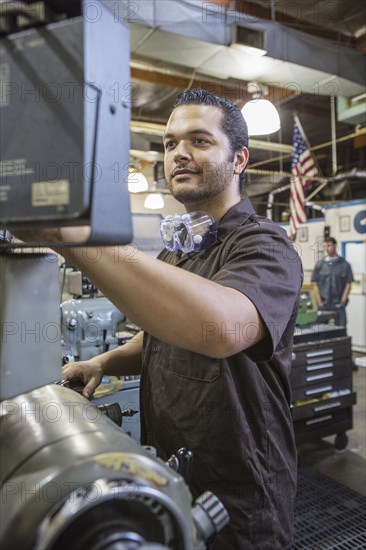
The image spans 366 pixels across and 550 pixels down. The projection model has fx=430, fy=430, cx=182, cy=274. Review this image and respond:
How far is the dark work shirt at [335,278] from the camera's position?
5309mm

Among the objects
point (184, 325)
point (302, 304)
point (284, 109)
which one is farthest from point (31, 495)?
point (284, 109)

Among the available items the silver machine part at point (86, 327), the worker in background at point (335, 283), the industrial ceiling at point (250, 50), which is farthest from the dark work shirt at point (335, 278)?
the silver machine part at point (86, 327)

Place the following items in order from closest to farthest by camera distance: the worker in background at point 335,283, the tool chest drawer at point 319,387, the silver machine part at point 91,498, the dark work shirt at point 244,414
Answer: the silver machine part at point 91,498 → the dark work shirt at point 244,414 → the tool chest drawer at point 319,387 → the worker in background at point 335,283

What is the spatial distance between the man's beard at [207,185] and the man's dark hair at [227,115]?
0.06 metres

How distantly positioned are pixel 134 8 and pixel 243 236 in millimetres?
2241

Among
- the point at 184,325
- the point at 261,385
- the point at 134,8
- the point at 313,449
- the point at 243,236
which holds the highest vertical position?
the point at 134,8

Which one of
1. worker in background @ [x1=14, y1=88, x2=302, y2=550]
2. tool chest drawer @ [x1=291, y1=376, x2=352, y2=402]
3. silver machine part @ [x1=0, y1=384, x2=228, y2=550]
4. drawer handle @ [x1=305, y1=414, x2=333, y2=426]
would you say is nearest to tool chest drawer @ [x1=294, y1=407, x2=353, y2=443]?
drawer handle @ [x1=305, y1=414, x2=333, y2=426]

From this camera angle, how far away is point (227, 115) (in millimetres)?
1116

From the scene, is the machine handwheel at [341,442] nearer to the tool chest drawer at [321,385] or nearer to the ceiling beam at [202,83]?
the tool chest drawer at [321,385]

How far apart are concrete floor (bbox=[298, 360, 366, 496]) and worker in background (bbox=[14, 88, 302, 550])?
6.73 ft

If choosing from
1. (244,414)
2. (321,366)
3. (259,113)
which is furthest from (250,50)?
(244,414)

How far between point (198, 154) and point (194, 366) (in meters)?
0.51

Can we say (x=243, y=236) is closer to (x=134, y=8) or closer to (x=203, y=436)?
Answer: (x=203, y=436)

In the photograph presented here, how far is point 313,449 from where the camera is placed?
3.12 metres
